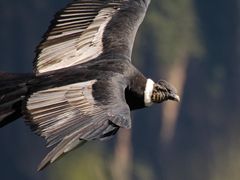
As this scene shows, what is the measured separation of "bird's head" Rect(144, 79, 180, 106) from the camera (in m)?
10.0

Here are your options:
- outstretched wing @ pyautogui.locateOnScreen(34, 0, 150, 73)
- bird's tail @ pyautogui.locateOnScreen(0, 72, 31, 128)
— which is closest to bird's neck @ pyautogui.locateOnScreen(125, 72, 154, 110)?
outstretched wing @ pyautogui.locateOnScreen(34, 0, 150, 73)

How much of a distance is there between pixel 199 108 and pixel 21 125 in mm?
2747

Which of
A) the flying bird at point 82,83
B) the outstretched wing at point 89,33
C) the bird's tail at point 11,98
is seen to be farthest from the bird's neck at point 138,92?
the bird's tail at point 11,98

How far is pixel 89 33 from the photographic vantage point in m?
10.5

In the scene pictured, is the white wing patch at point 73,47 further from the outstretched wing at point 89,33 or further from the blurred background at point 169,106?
the blurred background at point 169,106

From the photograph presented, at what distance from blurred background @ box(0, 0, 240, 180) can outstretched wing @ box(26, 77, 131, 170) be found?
639cm

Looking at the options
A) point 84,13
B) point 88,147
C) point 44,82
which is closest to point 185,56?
point 88,147

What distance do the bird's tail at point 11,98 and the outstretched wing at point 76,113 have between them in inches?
A: 7.0

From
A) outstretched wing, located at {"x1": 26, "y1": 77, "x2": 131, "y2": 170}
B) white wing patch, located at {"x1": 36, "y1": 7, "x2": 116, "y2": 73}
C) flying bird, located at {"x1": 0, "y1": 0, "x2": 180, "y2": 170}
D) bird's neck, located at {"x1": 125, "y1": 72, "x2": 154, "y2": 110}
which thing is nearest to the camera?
outstretched wing, located at {"x1": 26, "y1": 77, "x2": 131, "y2": 170}

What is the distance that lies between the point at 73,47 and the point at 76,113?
1523 mm

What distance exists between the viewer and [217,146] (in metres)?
18.0

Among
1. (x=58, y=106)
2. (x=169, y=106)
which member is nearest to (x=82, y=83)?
(x=58, y=106)

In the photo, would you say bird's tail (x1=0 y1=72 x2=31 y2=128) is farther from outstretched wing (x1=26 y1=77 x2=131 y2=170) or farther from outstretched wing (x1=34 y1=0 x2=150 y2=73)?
outstretched wing (x1=34 y1=0 x2=150 y2=73)

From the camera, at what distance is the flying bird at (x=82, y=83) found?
8773 millimetres
